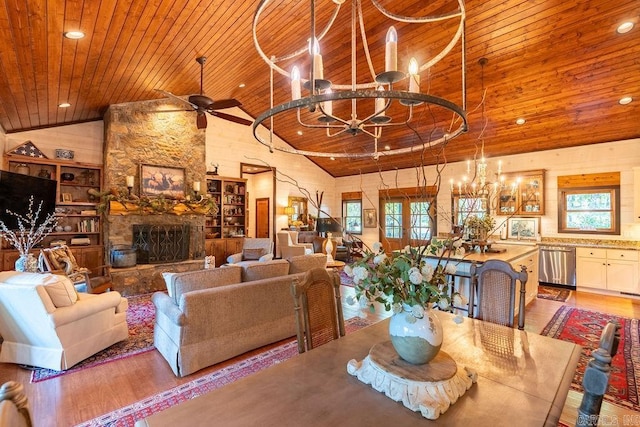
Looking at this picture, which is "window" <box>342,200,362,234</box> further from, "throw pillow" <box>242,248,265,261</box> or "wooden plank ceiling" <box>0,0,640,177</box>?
"wooden plank ceiling" <box>0,0,640,177</box>

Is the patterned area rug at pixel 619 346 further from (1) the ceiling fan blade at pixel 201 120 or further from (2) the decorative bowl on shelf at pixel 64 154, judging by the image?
(2) the decorative bowl on shelf at pixel 64 154

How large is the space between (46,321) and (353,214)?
8.85 m

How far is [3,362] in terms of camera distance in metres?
2.94

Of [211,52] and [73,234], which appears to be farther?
[73,234]

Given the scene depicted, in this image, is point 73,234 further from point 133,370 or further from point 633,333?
point 633,333

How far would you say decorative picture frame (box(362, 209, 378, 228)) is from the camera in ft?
32.6

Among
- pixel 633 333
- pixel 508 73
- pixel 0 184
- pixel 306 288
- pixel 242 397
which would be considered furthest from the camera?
pixel 508 73

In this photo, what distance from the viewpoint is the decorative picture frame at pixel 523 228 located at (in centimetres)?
675

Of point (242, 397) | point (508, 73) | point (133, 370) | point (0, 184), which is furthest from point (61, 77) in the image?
point (508, 73)

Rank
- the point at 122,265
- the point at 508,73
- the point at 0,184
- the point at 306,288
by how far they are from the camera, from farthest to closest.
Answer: the point at 122,265
the point at 508,73
the point at 0,184
the point at 306,288

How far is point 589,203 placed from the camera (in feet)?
20.2

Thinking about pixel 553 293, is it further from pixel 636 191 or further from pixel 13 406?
pixel 13 406

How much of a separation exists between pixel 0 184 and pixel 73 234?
1.92m

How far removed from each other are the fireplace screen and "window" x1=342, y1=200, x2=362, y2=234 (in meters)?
5.41
